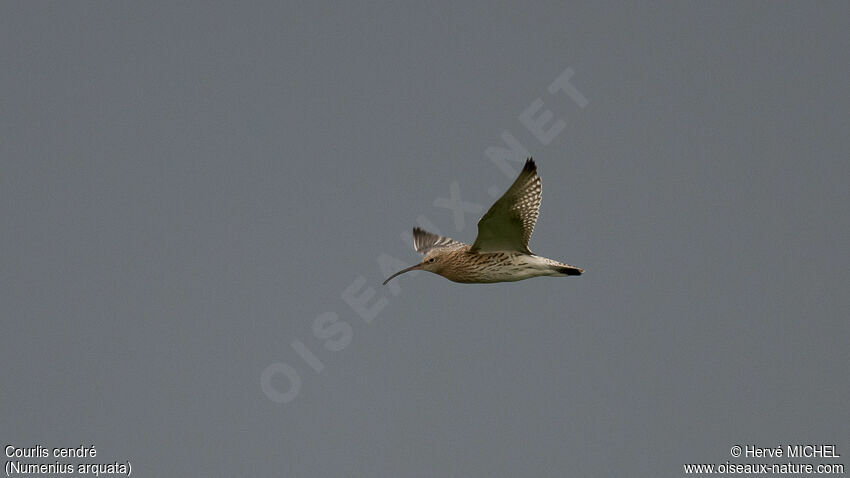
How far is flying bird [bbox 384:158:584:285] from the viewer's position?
484 inches

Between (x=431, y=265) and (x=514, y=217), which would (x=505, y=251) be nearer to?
(x=514, y=217)

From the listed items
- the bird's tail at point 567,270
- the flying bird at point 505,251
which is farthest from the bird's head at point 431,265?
the bird's tail at point 567,270

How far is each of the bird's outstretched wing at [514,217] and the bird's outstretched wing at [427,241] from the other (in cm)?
354

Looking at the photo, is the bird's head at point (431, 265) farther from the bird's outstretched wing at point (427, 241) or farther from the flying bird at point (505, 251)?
the bird's outstretched wing at point (427, 241)

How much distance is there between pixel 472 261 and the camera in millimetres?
13406

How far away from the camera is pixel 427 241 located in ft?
55.9

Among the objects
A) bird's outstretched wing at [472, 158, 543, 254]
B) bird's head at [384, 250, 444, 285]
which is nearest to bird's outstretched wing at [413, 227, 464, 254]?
bird's head at [384, 250, 444, 285]

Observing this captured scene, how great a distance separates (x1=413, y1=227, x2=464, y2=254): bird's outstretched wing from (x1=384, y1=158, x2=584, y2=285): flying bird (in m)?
2.26

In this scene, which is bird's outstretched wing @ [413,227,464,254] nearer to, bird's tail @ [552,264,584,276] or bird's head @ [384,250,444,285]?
bird's head @ [384,250,444,285]

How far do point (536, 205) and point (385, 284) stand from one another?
3.21m

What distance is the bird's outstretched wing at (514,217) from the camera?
1214 centimetres

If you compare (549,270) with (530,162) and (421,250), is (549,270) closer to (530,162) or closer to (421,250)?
(530,162)

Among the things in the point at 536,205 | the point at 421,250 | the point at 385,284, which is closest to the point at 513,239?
the point at 536,205

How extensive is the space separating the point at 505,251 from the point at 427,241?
3.99 m
